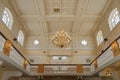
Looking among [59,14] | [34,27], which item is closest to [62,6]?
[59,14]

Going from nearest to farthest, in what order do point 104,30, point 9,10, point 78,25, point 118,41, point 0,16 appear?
point 118,41 → point 0,16 → point 9,10 → point 104,30 → point 78,25

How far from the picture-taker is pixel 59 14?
1349cm

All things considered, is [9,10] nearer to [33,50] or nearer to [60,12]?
[60,12]

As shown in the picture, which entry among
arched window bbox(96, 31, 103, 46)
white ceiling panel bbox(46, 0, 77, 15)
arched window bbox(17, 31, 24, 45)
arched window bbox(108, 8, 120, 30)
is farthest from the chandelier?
arched window bbox(17, 31, 24, 45)

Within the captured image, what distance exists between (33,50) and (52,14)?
15.6 feet

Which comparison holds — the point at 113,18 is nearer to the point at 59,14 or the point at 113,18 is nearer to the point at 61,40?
the point at 61,40

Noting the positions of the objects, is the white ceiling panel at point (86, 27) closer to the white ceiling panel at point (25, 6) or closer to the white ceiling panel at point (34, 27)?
the white ceiling panel at point (34, 27)

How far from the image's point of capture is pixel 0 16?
9758 mm

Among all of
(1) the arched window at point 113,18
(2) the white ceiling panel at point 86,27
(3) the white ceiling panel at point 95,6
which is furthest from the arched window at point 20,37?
(1) the arched window at point 113,18

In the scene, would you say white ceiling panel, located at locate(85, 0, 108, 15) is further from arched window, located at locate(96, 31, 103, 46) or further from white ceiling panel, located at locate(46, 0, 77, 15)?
arched window, located at locate(96, 31, 103, 46)

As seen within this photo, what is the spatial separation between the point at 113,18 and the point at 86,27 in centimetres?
434

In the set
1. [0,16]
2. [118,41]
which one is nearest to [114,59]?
[118,41]

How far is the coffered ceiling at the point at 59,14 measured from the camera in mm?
11789

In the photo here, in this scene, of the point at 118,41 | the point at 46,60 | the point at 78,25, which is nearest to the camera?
the point at 118,41
